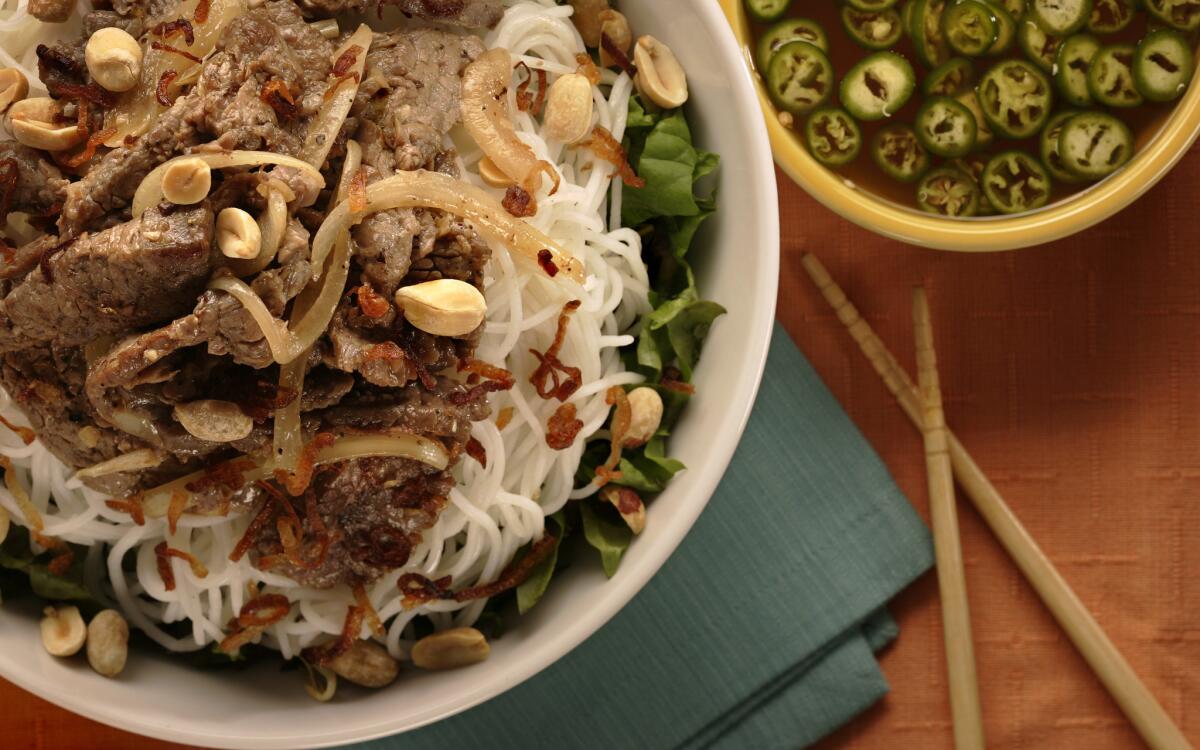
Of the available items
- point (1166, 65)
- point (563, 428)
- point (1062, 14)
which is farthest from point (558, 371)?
point (1166, 65)

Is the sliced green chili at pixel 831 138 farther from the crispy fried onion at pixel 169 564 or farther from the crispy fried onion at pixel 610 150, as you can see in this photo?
the crispy fried onion at pixel 169 564

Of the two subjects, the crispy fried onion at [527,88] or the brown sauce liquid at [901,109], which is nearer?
the crispy fried onion at [527,88]

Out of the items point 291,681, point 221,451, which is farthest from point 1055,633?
point 221,451

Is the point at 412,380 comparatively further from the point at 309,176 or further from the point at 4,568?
the point at 4,568

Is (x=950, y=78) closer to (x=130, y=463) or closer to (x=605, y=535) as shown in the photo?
(x=605, y=535)

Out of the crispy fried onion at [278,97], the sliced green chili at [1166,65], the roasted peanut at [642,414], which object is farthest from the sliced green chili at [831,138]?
the crispy fried onion at [278,97]

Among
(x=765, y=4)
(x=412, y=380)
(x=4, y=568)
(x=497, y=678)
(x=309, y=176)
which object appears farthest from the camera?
(x=765, y=4)

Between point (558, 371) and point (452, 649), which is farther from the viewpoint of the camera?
point (452, 649)
